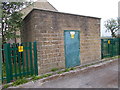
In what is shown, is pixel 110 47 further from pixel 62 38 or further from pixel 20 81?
pixel 20 81

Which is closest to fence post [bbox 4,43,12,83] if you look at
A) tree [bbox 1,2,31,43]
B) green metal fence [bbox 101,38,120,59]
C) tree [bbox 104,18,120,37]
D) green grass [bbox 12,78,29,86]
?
green grass [bbox 12,78,29,86]

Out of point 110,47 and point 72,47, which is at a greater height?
point 72,47

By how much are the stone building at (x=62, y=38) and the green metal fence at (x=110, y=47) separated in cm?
81

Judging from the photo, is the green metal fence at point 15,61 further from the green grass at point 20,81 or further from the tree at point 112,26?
the tree at point 112,26

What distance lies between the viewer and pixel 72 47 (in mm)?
5445

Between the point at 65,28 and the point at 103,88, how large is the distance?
125 inches

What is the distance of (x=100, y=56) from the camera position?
6.89 metres

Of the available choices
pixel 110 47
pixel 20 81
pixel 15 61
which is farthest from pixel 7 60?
pixel 110 47

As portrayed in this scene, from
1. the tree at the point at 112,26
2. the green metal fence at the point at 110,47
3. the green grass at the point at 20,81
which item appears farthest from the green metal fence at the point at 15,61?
the tree at the point at 112,26

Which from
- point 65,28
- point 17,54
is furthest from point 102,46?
point 17,54

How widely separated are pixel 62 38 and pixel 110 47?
15.1ft

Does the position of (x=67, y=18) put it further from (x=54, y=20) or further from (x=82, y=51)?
(x=82, y=51)

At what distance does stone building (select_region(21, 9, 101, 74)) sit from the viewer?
4.46 m

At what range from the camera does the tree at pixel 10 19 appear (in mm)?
5951
